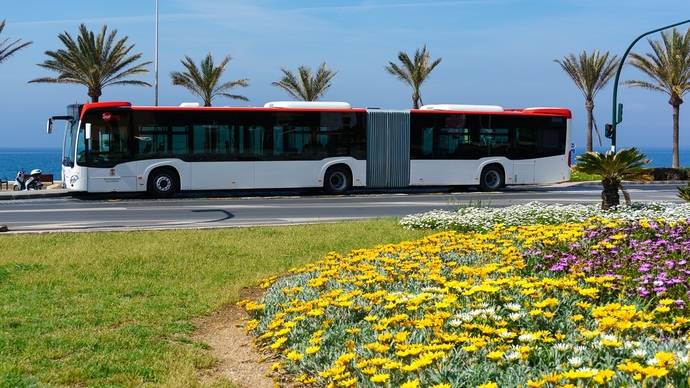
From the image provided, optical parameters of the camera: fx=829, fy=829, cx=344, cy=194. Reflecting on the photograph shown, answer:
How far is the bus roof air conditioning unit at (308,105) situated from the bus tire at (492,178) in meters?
5.51

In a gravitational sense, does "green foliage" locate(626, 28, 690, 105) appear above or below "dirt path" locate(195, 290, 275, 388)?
above

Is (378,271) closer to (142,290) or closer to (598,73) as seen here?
(142,290)

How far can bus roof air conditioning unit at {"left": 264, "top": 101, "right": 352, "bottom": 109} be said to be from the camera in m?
26.3

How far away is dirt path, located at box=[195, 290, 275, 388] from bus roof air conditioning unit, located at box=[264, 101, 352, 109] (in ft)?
60.4

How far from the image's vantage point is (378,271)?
825 cm

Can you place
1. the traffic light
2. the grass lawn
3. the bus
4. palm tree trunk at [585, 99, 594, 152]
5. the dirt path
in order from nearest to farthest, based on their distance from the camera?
the dirt path < the grass lawn < the bus < the traffic light < palm tree trunk at [585, 99, 594, 152]

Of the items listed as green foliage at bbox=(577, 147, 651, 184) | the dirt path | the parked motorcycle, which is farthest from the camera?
the parked motorcycle

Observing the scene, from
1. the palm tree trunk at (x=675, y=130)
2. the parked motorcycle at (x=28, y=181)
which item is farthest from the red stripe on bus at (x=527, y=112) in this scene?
the palm tree trunk at (x=675, y=130)

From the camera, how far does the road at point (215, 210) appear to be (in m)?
17.1

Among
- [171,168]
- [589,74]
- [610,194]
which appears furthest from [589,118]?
[610,194]

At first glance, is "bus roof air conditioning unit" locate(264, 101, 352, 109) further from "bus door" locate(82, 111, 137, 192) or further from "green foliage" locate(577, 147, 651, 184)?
"green foliage" locate(577, 147, 651, 184)

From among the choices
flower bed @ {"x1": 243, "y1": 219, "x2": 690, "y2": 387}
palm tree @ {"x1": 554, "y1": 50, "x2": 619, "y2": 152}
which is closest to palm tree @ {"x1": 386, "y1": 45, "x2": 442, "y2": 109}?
palm tree @ {"x1": 554, "y1": 50, "x2": 619, "y2": 152}

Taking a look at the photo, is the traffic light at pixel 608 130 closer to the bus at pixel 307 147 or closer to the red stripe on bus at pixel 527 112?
the red stripe on bus at pixel 527 112

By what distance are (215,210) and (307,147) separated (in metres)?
6.69
